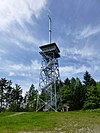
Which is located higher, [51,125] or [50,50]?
[50,50]

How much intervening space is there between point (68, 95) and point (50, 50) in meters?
15.4

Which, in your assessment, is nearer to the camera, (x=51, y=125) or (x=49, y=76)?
(x=51, y=125)

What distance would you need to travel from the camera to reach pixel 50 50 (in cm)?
4972

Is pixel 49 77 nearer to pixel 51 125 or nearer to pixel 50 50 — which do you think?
pixel 50 50

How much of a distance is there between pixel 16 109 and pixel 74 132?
1508 inches

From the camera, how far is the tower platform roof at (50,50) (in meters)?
49.6

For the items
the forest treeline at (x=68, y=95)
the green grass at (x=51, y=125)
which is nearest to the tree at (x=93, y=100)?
the forest treeline at (x=68, y=95)

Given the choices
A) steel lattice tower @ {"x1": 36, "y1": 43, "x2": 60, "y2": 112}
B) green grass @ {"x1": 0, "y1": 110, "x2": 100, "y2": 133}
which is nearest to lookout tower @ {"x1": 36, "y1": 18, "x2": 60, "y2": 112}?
steel lattice tower @ {"x1": 36, "y1": 43, "x2": 60, "y2": 112}

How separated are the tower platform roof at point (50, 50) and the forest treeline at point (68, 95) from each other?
8.34m

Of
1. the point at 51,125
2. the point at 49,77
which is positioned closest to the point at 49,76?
the point at 49,77

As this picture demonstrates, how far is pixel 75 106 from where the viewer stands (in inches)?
2306

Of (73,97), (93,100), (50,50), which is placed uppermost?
(50,50)

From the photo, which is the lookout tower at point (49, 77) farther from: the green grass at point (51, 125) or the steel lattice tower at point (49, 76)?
the green grass at point (51, 125)

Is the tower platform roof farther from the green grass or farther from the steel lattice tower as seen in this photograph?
the green grass
